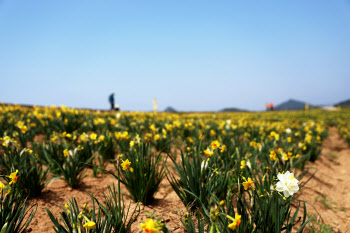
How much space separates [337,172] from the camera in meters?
5.49

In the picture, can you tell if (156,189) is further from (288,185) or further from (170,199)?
(288,185)

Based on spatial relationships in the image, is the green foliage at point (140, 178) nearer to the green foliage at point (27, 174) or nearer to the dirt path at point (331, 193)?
the green foliage at point (27, 174)

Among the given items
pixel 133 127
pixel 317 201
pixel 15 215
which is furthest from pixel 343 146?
pixel 15 215

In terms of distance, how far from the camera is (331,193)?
4.09 metres

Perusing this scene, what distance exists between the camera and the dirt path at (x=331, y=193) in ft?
9.76

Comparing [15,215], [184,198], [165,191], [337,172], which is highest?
[15,215]

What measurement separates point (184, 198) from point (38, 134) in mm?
5118

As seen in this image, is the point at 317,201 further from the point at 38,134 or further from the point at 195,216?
the point at 38,134

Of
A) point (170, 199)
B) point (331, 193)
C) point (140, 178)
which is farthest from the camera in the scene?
point (331, 193)

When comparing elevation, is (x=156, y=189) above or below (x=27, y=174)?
below

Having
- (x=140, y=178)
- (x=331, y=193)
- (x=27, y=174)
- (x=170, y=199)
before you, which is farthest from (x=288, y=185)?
(x=331, y=193)

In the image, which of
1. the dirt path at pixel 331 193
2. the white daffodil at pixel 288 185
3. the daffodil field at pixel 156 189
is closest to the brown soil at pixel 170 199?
the dirt path at pixel 331 193

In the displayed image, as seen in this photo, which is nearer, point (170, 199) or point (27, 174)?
point (27, 174)

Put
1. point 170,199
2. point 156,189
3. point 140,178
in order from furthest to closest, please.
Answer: point 170,199, point 156,189, point 140,178
